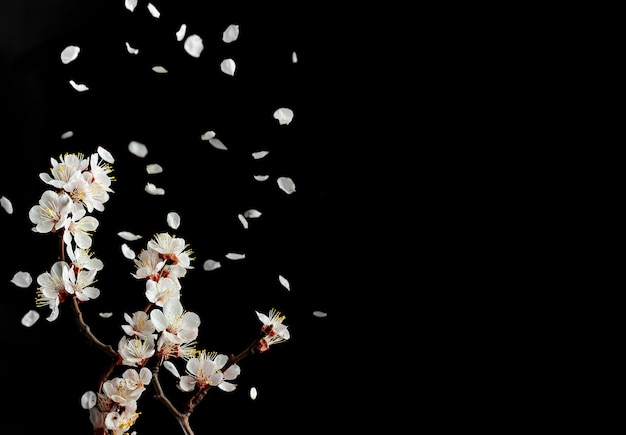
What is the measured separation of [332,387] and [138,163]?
558mm

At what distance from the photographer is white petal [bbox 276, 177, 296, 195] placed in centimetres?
119

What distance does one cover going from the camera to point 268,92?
1.22m

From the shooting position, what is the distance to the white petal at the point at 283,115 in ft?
3.90

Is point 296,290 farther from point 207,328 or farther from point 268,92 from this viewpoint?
point 268,92

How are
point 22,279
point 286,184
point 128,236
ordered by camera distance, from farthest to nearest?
1. point 286,184
2. point 128,236
3. point 22,279

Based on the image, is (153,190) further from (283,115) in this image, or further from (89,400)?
(89,400)

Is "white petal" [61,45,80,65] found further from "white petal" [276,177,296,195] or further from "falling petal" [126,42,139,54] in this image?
"white petal" [276,177,296,195]

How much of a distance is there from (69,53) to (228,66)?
0.28m

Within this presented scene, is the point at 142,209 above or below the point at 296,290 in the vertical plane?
above

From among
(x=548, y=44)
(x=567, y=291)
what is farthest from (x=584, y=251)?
(x=548, y=44)

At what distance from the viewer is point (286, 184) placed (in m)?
1.19

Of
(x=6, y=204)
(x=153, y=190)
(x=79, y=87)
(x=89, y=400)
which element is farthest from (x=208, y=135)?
(x=89, y=400)

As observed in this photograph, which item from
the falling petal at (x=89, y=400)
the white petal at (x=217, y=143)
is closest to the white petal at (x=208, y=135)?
the white petal at (x=217, y=143)

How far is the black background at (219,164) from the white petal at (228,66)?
0.03m
